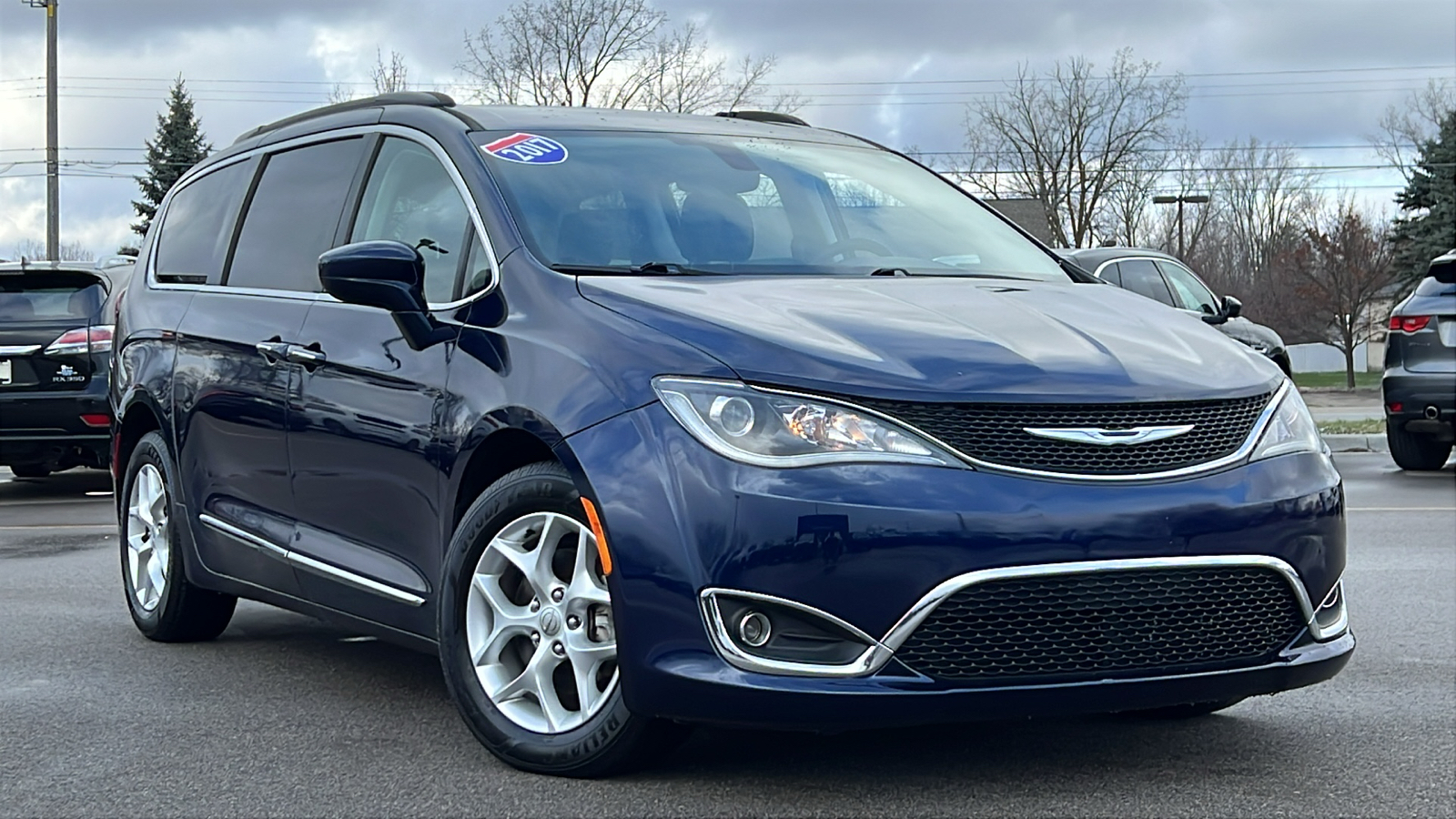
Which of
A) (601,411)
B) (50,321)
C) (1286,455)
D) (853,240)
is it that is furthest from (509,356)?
(50,321)

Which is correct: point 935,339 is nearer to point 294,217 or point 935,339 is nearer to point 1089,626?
point 1089,626

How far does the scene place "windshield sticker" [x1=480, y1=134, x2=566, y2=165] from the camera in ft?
16.2

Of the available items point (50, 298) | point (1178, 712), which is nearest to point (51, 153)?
point (50, 298)

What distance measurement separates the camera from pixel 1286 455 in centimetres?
407

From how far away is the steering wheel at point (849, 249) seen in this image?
16.2 ft

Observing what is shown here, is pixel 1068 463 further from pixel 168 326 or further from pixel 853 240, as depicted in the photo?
pixel 168 326

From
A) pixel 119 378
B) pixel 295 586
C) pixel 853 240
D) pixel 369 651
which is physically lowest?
pixel 369 651

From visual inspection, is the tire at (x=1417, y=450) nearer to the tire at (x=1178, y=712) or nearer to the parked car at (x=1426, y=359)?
the parked car at (x=1426, y=359)

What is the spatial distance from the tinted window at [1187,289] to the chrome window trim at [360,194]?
10.1m

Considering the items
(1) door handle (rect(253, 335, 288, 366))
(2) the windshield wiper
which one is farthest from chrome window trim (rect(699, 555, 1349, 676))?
(1) door handle (rect(253, 335, 288, 366))

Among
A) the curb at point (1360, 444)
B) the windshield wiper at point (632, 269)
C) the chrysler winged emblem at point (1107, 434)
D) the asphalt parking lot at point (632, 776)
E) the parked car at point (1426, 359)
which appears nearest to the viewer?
the chrysler winged emblem at point (1107, 434)

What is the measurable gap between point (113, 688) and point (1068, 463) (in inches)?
125

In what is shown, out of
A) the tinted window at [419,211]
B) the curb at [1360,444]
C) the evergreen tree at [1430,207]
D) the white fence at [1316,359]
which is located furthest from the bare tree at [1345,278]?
the tinted window at [419,211]

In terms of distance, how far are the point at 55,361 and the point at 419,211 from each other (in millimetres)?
8758
